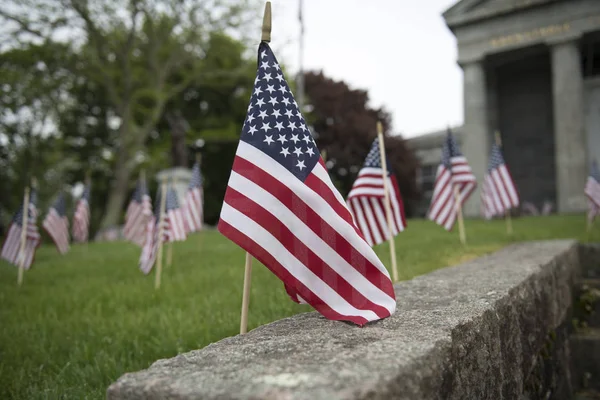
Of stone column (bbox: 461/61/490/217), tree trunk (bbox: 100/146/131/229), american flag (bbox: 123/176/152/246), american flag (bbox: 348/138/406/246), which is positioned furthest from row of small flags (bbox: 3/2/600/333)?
tree trunk (bbox: 100/146/131/229)

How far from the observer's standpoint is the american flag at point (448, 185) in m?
7.86

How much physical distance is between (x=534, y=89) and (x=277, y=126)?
1000 inches

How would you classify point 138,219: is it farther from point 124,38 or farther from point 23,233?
point 124,38

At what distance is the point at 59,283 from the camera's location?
310 inches

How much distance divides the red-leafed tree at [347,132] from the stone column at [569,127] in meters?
10.8

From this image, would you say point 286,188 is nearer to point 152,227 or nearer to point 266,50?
point 266,50

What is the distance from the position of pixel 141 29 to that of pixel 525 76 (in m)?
21.2

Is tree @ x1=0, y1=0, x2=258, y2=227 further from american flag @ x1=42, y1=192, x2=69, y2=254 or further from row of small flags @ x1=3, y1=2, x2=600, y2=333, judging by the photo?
row of small flags @ x1=3, y1=2, x2=600, y2=333

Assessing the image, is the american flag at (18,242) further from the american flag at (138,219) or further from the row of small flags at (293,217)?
the row of small flags at (293,217)

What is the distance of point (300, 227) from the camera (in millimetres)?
2561

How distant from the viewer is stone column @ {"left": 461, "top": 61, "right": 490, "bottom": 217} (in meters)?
22.2

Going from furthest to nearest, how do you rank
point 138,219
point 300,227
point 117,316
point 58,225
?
point 138,219 < point 58,225 < point 117,316 < point 300,227

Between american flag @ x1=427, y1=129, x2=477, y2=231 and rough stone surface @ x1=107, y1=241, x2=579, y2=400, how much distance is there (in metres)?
4.18

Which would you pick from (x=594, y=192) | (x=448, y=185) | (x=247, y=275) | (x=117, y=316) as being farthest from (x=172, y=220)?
(x=594, y=192)
